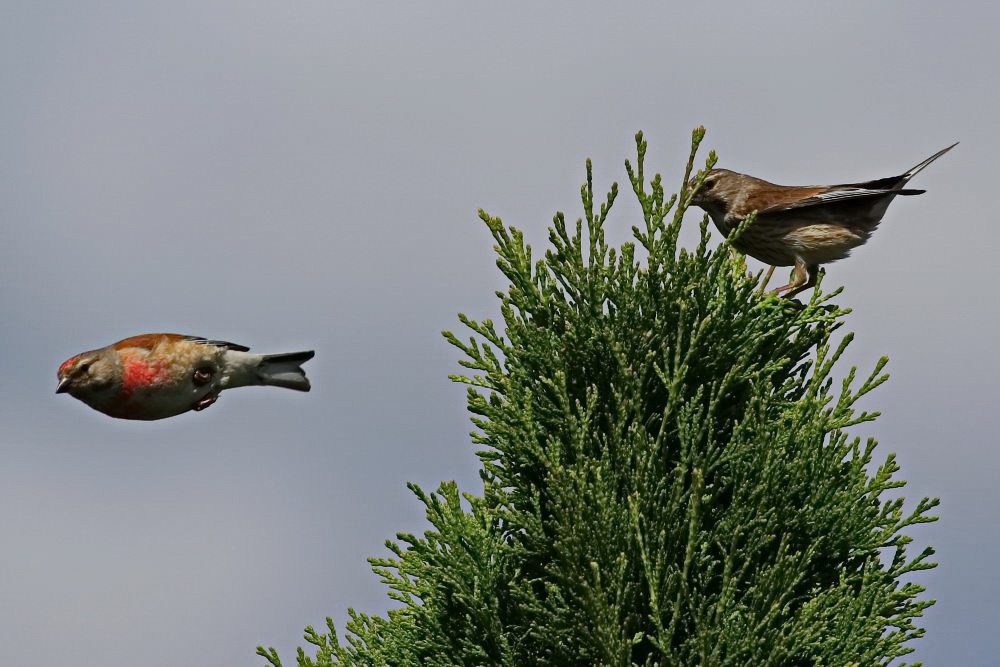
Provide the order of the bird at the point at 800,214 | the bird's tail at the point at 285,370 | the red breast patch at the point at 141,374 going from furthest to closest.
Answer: the bird at the point at 800,214 → the bird's tail at the point at 285,370 → the red breast patch at the point at 141,374

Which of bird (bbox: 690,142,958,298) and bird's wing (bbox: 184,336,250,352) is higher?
bird (bbox: 690,142,958,298)

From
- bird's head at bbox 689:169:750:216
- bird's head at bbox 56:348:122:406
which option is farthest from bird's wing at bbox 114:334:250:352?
bird's head at bbox 689:169:750:216

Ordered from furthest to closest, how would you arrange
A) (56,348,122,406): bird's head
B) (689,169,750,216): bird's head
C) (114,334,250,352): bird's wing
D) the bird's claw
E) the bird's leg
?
(689,169,750,216): bird's head → the bird's leg → the bird's claw → (114,334,250,352): bird's wing → (56,348,122,406): bird's head

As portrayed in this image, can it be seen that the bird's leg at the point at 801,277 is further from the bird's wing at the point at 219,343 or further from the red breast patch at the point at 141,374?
the red breast patch at the point at 141,374

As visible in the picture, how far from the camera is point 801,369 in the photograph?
24.2 ft

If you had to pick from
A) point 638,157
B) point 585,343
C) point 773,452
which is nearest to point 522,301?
point 585,343

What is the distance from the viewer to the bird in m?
9.12

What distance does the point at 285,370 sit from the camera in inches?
310

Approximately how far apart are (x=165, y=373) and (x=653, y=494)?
2.77 metres

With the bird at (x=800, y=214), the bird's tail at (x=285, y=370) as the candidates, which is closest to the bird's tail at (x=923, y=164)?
the bird at (x=800, y=214)

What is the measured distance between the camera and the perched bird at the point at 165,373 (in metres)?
6.12

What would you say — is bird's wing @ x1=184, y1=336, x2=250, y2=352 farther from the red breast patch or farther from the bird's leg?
the bird's leg

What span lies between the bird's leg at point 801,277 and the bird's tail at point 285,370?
347 cm

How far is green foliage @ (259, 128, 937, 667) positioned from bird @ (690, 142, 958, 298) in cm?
176
